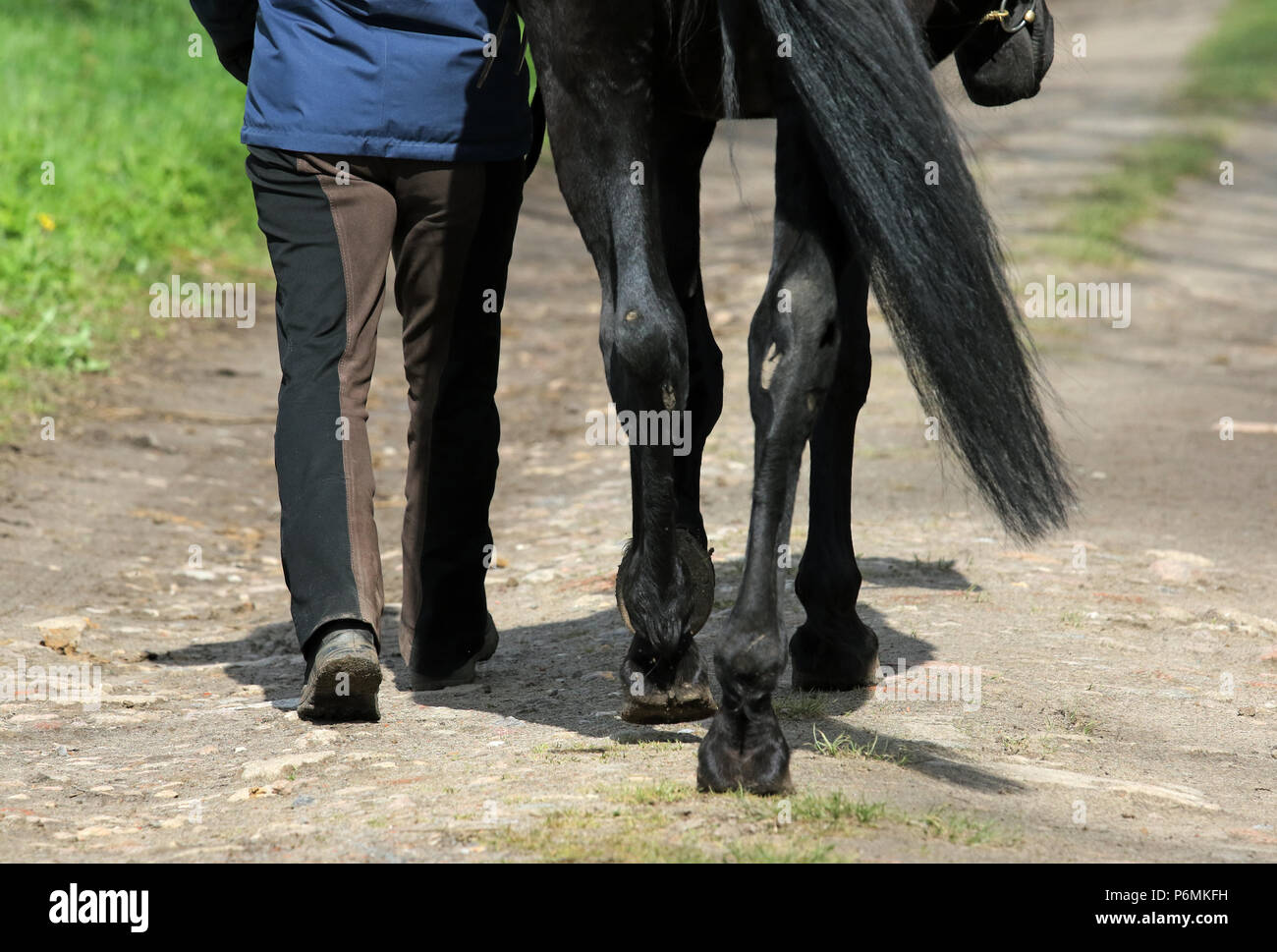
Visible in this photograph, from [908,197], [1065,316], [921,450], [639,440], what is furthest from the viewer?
[1065,316]

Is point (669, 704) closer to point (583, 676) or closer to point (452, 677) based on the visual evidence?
point (583, 676)

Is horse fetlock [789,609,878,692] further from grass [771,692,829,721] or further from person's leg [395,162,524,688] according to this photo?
person's leg [395,162,524,688]

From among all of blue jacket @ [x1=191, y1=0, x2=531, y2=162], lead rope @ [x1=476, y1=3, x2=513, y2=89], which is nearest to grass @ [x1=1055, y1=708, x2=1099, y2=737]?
blue jacket @ [x1=191, y1=0, x2=531, y2=162]

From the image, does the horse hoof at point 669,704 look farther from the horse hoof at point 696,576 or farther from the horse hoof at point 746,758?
the horse hoof at point 746,758

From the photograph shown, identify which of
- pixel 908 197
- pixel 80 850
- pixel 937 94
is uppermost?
pixel 937 94

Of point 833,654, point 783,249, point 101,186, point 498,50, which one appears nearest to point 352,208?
point 498,50

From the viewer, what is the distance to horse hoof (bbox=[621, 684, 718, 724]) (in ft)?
11.1

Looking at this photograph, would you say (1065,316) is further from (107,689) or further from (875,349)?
(107,689)

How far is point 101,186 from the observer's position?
29.9 feet

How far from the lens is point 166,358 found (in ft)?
26.1

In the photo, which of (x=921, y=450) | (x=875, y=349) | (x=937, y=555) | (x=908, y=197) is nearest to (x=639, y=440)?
(x=908, y=197)

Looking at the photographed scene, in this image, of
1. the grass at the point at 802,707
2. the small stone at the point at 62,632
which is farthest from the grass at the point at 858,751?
the small stone at the point at 62,632

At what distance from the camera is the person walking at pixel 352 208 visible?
3.69 meters

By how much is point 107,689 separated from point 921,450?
3.62 m
